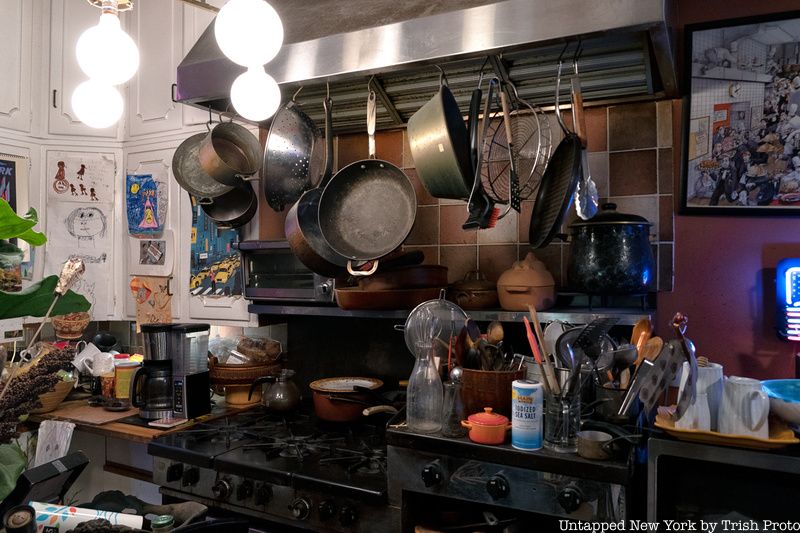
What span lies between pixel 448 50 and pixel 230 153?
107cm

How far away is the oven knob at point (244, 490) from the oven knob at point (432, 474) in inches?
21.9

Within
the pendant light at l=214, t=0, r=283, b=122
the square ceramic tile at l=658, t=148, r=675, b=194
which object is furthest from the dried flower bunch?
the square ceramic tile at l=658, t=148, r=675, b=194

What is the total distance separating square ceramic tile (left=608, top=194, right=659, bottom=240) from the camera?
1.76 meters

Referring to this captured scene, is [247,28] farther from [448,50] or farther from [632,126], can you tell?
[632,126]

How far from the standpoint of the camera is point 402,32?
1.52 metres

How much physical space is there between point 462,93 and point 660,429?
46.6 inches

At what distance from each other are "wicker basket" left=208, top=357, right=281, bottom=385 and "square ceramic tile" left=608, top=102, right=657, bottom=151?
5.00 feet

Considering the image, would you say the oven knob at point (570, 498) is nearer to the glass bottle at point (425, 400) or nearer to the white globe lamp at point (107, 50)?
the glass bottle at point (425, 400)

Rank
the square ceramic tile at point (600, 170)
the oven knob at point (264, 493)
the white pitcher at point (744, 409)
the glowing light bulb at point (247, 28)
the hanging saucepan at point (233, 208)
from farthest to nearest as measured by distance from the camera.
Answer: the hanging saucepan at point (233, 208) < the square ceramic tile at point (600, 170) < the oven knob at point (264, 493) < the white pitcher at point (744, 409) < the glowing light bulb at point (247, 28)

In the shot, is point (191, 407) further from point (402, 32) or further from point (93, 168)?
point (402, 32)

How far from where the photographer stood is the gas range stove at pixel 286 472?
1467mm

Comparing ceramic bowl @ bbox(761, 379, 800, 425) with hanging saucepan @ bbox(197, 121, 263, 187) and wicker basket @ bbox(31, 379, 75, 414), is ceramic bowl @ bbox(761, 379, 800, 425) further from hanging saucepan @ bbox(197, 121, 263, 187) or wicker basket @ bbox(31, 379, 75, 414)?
wicker basket @ bbox(31, 379, 75, 414)

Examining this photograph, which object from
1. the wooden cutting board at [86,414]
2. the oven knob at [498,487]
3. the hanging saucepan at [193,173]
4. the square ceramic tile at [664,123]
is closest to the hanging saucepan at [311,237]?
the hanging saucepan at [193,173]

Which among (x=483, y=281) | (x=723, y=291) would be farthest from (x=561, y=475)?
(x=723, y=291)
